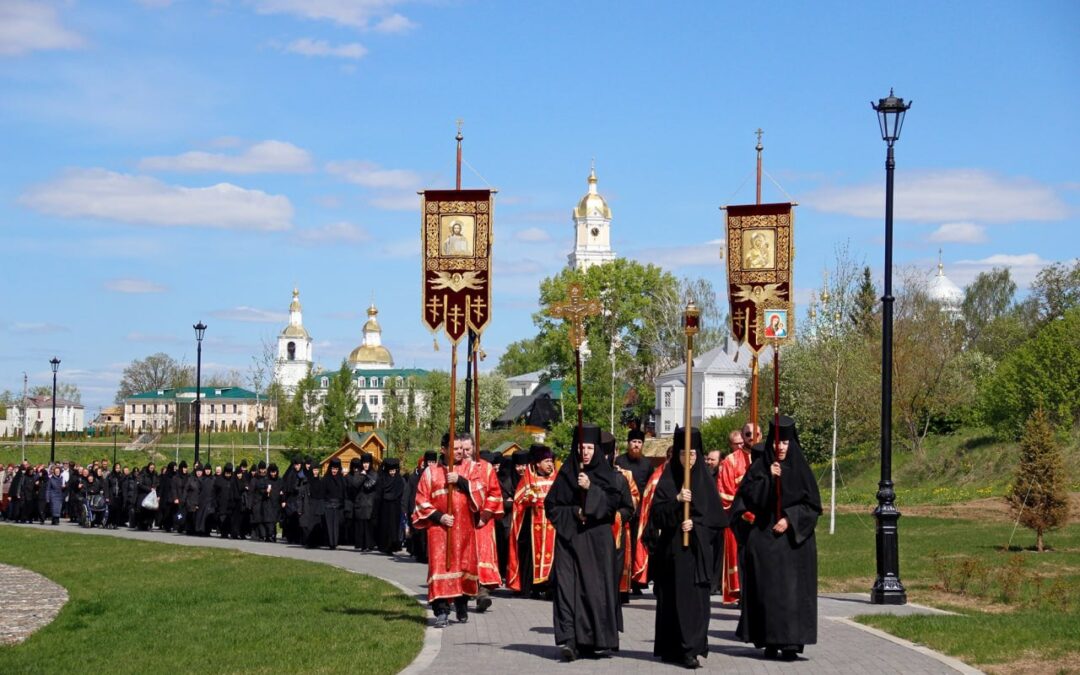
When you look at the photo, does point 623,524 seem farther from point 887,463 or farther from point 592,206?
point 592,206

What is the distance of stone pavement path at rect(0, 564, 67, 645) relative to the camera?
605 inches

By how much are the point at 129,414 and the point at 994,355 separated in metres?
92.3

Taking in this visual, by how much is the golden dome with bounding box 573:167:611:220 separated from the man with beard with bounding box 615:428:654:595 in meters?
123

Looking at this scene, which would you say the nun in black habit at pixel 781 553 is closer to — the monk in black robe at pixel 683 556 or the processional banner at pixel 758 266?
the monk in black robe at pixel 683 556

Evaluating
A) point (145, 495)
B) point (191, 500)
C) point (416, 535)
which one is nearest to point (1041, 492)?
point (416, 535)

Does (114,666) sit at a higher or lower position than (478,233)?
lower

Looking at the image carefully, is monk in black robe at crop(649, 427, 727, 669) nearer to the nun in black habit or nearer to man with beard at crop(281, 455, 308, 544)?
the nun in black habit

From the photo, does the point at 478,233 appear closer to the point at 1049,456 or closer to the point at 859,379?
the point at 1049,456

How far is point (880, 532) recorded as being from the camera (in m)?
16.5

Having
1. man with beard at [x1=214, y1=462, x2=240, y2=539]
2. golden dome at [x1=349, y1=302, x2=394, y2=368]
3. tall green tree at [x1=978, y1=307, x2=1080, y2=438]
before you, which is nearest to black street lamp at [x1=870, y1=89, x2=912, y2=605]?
man with beard at [x1=214, y1=462, x2=240, y2=539]

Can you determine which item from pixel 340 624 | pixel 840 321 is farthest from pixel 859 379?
pixel 340 624

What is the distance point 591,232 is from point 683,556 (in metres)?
130

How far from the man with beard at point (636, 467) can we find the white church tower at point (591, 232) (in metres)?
122

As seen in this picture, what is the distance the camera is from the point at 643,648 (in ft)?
41.9
